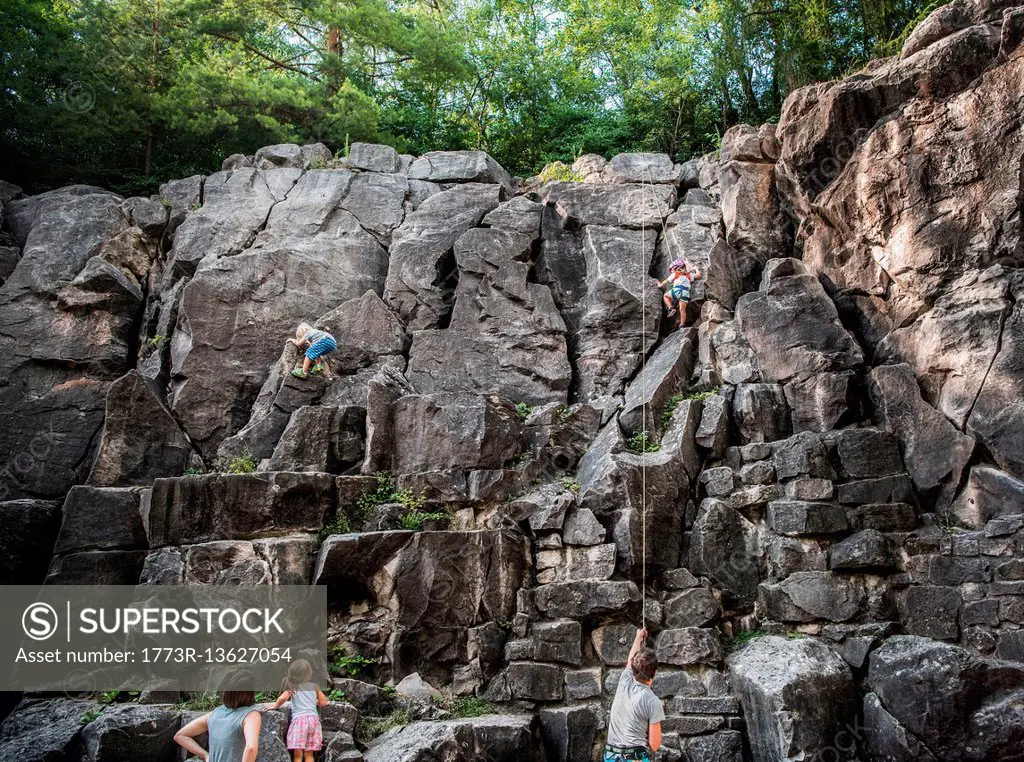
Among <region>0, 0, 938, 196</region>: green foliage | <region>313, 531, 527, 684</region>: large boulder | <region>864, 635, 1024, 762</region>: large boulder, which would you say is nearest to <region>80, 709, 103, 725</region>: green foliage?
<region>313, 531, 527, 684</region>: large boulder

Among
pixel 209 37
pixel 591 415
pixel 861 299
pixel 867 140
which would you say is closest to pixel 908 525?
pixel 861 299

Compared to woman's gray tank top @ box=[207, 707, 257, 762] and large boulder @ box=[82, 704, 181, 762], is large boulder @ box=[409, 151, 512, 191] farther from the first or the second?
woman's gray tank top @ box=[207, 707, 257, 762]

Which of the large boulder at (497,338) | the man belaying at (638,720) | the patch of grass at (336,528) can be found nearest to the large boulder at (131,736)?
the patch of grass at (336,528)

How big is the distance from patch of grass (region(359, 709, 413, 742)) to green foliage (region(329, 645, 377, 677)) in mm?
799

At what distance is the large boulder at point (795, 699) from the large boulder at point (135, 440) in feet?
29.5

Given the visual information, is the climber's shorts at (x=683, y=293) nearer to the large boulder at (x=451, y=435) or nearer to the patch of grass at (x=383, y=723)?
the large boulder at (x=451, y=435)

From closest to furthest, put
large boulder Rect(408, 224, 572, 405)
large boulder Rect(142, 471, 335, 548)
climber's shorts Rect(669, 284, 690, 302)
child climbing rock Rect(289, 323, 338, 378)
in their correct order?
large boulder Rect(142, 471, 335, 548) < child climbing rock Rect(289, 323, 338, 378) < climber's shorts Rect(669, 284, 690, 302) < large boulder Rect(408, 224, 572, 405)

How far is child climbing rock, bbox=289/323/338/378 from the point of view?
13.1 metres

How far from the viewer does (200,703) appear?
9.14m

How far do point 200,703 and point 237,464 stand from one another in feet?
12.4

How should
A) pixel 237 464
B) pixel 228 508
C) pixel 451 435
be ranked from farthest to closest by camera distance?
pixel 237 464, pixel 451 435, pixel 228 508

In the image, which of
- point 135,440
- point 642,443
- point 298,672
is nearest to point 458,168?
point 642,443

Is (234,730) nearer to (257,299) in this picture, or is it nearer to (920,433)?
(920,433)

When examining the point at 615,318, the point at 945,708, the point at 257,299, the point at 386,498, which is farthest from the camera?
the point at 257,299
